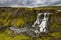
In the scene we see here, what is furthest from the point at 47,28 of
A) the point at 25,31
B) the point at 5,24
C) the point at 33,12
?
the point at 5,24

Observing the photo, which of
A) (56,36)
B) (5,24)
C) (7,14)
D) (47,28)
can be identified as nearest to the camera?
(56,36)

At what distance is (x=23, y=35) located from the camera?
1.27 meters

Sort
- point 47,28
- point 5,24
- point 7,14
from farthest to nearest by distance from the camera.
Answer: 1. point 7,14
2. point 5,24
3. point 47,28

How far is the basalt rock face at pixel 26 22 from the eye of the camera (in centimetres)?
125

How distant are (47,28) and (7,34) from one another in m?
0.40

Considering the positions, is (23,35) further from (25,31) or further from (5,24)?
(5,24)

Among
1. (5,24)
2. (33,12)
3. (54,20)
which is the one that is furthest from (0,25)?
(54,20)

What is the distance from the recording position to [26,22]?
145cm

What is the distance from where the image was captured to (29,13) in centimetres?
157

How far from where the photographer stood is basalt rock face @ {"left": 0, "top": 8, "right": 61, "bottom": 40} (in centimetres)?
125

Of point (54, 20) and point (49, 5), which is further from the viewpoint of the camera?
point (49, 5)

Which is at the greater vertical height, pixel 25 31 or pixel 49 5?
pixel 49 5

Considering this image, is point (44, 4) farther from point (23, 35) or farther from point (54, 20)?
point (23, 35)

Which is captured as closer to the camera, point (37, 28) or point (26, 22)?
point (37, 28)
